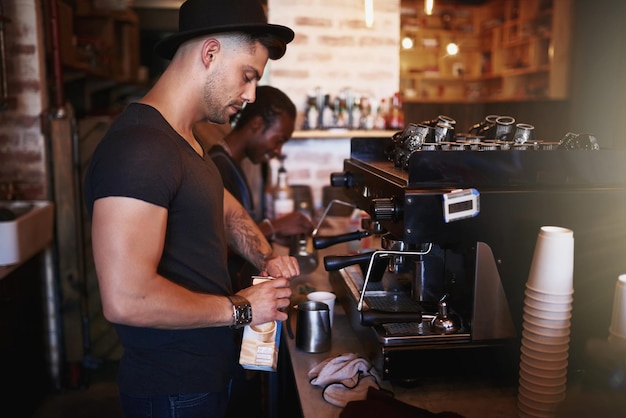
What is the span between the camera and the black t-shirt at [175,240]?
3.88 feet

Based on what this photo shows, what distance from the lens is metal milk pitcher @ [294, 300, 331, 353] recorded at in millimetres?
1539

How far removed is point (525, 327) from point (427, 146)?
50 centimetres

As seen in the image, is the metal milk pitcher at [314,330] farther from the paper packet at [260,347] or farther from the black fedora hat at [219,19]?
the black fedora hat at [219,19]

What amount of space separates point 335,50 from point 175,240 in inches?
98.8

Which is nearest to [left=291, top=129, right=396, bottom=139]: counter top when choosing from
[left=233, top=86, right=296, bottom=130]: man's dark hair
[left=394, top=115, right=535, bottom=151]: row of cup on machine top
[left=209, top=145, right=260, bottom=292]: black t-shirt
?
[left=233, top=86, right=296, bottom=130]: man's dark hair

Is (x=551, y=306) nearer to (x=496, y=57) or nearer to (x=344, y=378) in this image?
(x=344, y=378)

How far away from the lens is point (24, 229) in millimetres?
2617

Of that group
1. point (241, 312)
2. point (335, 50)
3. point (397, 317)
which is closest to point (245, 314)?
point (241, 312)

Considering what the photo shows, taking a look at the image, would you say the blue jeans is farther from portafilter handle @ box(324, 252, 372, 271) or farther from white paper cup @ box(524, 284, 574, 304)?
white paper cup @ box(524, 284, 574, 304)

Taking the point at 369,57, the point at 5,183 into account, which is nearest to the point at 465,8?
the point at 369,57

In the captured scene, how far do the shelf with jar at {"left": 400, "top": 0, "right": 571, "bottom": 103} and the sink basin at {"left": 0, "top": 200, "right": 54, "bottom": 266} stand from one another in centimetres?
473

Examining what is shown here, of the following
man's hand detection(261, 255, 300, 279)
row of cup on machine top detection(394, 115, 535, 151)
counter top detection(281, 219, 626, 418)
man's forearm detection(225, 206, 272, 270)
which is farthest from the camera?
man's forearm detection(225, 206, 272, 270)

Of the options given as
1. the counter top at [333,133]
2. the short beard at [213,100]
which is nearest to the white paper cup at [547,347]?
the short beard at [213,100]

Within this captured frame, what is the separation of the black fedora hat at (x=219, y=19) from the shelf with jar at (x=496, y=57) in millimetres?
4977
